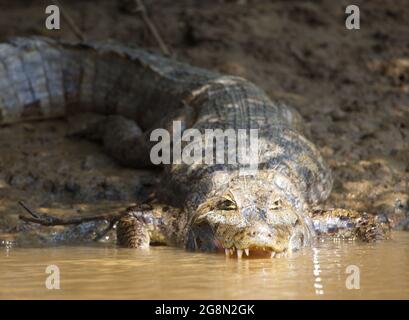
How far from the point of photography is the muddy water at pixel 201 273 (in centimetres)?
434

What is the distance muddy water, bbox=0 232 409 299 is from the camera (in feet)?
14.3

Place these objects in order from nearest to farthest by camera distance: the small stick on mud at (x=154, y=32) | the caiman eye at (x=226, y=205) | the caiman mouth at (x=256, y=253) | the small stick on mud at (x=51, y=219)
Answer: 1. the caiman mouth at (x=256, y=253)
2. the caiman eye at (x=226, y=205)
3. the small stick on mud at (x=51, y=219)
4. the small stick on mud at (x=154, y=32)

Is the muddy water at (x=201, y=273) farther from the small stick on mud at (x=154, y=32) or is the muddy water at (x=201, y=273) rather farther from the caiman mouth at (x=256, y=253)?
the small stick on mud at (x=154, y=32)

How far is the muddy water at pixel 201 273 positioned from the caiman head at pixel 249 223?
0.35 ft

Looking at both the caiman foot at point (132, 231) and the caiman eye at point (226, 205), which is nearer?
the caiman eye at point (226, 205)

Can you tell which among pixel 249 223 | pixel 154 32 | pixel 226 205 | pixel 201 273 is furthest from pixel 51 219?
pixel 154 32

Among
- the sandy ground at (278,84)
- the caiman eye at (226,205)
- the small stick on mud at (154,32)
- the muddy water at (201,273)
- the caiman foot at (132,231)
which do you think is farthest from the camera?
the small stick on mud at (154,32)

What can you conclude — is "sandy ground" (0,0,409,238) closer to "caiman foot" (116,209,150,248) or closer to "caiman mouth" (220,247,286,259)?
"caiman foot" (116,209,150,248)

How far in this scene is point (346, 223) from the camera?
21.8 feet

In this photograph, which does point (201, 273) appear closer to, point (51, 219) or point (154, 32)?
point (51, 219)

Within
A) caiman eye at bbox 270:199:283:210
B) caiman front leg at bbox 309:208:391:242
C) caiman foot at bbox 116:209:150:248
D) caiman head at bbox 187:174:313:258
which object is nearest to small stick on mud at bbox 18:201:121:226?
caiman foot at bbox 116:209:150:248

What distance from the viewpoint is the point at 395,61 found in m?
9.88

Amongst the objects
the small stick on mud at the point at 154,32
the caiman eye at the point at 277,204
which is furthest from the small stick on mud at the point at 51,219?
the small stick on mud at the point at 154,32

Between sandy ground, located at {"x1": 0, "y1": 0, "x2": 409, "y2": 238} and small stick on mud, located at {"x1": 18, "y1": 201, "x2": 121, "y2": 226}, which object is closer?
small stick on mud, located at {"x1": 18, "y1": 201, "x2": 121, "y2": 226}
